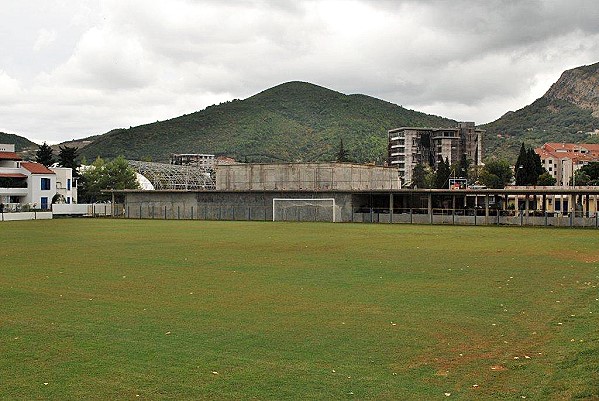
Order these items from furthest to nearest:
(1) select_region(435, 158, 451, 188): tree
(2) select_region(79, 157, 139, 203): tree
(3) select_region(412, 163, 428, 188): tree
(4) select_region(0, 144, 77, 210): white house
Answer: (3) select_region(412, 163, 428, 188): tree → (1) select_region(435, 158, 451, 188): tree → (2) select_region(79, 157, 139, 203): tree → (4) select_region(0, 144, 77, 210): white house

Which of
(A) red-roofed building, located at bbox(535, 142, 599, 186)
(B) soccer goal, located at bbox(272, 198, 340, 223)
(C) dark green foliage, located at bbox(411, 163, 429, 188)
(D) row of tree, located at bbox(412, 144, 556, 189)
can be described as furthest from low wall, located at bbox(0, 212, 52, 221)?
(A) red-roofed building, located at bbox(535, 142, 599, 186)

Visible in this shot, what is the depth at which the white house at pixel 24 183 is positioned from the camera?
9538 centimetres

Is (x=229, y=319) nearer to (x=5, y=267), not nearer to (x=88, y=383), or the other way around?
(x=88, y=383)

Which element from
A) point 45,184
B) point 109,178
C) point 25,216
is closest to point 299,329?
point 25,216

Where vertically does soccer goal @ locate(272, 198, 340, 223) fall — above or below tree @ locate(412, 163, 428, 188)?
below

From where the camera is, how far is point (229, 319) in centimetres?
1512

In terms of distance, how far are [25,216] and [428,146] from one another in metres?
133

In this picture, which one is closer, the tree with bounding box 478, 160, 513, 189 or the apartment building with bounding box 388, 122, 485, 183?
the tree with bounding box 478, 160, 513, 189

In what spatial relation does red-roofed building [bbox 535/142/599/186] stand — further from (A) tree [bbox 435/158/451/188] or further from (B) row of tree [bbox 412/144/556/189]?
(A) tree [bbox 435/158/451/188]

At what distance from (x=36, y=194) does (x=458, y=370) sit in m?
94.5

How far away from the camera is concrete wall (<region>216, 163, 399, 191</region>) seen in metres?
83.8

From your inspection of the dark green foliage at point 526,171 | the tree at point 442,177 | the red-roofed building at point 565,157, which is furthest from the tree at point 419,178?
the dark green foliage at point 526,171

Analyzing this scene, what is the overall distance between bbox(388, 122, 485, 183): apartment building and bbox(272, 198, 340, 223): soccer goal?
11164cm

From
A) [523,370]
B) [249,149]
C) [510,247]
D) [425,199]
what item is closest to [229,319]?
[523,370]
